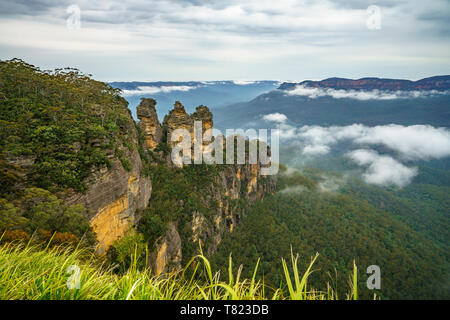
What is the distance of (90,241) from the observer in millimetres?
9273

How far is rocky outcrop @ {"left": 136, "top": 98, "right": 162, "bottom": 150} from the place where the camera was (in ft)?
87.3

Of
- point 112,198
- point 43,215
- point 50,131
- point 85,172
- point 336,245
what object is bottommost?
point 336,245

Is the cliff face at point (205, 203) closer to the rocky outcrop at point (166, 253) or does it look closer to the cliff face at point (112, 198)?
the rocky outcrop at point (166, 253)

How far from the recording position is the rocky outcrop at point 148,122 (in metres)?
26.6

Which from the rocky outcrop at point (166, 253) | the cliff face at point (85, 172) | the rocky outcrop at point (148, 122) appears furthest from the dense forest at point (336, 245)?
the rocky outcrop at point (148, 122)

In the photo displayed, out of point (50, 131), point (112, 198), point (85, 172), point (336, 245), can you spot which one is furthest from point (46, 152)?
point (336, 245)

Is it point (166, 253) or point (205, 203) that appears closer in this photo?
point (166, 253)

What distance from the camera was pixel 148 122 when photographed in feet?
88.9

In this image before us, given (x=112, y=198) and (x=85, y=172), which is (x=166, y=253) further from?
(x=85, y=172)

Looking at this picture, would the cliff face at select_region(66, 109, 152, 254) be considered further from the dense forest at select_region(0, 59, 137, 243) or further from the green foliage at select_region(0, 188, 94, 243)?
the green foliage at select_region(0, 188, 94, 243)

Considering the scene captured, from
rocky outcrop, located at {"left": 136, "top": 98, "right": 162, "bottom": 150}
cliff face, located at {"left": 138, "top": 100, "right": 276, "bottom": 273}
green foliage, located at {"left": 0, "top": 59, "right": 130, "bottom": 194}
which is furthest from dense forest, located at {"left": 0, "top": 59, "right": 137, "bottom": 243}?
rocky outcrop, located at {"left": 136, "top": 98, "right": 162, "bottom": 150}

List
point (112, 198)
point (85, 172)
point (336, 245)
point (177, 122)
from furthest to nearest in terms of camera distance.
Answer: point (336, 245)
point (177, 122)
point (112, 198)
point (85, 172)

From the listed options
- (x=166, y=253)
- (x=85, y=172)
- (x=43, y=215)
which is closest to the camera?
(x=43, y=215)

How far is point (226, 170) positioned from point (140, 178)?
20.3 meters
